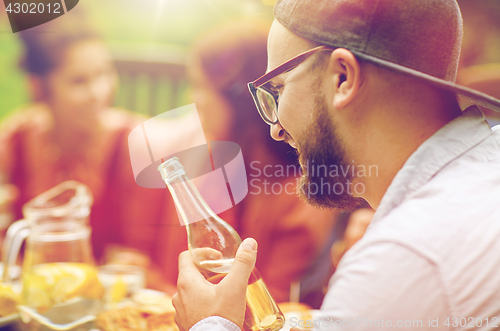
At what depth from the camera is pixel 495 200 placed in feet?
1.36

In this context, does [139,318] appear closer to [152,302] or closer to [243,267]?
[152,302]

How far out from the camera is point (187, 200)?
1.92ft

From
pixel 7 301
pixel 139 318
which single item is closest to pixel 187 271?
pixel 139 318

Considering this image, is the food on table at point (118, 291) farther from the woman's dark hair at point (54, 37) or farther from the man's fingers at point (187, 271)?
the woman's dark hair at point (54, 37)

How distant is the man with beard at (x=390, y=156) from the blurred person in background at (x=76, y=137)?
86 centimetres

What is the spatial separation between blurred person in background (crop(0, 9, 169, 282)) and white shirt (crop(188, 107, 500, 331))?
1027mm

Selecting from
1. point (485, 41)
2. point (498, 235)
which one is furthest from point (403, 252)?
point (485, 41)

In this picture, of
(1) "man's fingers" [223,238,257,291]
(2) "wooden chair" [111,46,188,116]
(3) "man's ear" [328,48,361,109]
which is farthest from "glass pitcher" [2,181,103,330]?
(2) "wooden chair" [111,46,188,116]

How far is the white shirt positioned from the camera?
1.18 ft

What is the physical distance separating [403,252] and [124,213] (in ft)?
4.06

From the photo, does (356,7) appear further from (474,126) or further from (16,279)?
(16,279)

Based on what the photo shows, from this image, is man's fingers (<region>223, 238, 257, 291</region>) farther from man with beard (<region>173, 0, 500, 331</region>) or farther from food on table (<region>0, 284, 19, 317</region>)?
food on table (<region>0, 284, 19, 317</region>)

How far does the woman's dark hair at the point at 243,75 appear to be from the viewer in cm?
107

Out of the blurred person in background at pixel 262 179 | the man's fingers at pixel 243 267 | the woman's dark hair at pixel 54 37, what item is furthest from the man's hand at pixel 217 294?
the woman's dark hair at pixel 54 37
